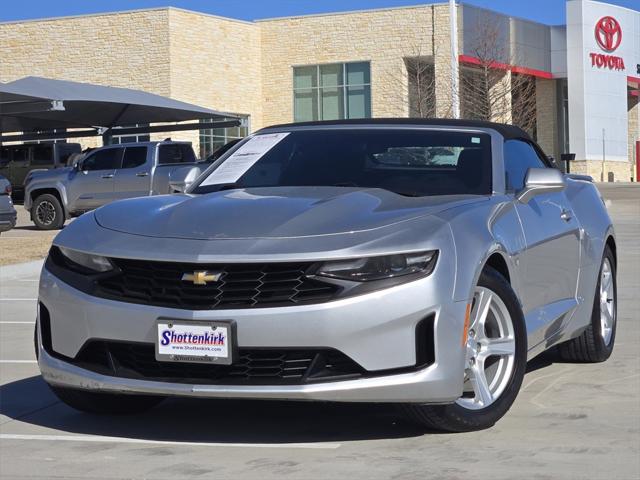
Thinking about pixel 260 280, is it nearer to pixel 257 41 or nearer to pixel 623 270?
pixel 623 270

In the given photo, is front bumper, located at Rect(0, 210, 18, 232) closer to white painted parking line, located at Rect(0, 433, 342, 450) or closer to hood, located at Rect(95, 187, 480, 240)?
hood, located at Rect(95, 187, 480, 240)

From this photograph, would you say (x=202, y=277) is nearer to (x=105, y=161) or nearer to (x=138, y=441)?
(x=138, y=441)

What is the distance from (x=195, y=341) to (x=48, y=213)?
21609 millimetres

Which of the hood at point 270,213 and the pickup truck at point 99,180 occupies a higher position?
the pickup truck at point 99,180

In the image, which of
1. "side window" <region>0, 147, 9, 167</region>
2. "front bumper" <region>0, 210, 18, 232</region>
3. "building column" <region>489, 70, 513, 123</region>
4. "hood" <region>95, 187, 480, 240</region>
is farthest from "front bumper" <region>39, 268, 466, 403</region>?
"building column" <region>489, 70, 513, 123</region>

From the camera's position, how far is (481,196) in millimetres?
5973

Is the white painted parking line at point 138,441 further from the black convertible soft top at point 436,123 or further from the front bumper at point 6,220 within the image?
the front bumper at point 6,220

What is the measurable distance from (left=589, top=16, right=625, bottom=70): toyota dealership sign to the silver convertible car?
5400 centimetres

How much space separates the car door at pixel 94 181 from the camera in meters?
25.7

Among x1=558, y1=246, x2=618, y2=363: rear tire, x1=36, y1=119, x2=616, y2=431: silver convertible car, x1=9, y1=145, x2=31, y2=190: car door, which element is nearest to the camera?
x1=36, y1=119, x2=616, y2=431: silver convertible car

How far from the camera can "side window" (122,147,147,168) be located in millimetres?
25859

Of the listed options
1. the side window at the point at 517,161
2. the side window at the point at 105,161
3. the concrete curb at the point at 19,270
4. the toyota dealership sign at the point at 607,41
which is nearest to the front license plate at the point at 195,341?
the side window at the point at 517,161

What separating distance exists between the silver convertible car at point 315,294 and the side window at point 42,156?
33.5 metres

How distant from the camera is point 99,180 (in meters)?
25.9
